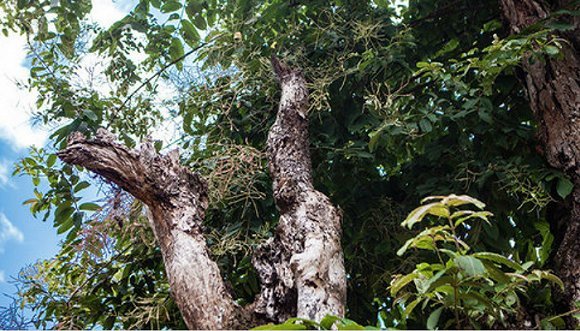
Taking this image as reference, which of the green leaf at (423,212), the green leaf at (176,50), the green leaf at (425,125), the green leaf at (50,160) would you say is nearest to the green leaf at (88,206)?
the green leaf at (50,160)

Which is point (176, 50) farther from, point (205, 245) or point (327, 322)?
point (327, 322)

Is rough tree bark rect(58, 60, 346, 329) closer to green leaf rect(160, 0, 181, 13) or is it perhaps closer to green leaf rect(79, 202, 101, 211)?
green leaf rect(79, 202, 101, 211)

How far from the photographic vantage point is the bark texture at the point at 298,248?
1.02 m

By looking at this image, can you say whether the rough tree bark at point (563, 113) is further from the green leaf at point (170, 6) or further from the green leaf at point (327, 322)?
the green leaf at point (170, 6)

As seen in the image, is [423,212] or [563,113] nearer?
[423,212]

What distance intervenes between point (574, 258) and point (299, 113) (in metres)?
0.69

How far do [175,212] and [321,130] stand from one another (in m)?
0.72

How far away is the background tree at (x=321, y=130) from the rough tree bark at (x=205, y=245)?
25 centimetres

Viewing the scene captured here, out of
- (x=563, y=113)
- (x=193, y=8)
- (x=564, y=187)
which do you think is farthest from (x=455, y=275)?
(x=193, y=8)

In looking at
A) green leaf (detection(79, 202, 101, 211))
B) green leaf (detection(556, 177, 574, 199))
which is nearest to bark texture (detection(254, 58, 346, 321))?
green leaf (detection(556, 177, 574, 199))

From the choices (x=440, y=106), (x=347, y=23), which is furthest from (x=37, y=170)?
(x=440, y=106)

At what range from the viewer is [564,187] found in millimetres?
1305

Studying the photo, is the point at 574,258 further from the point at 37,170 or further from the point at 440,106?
the point at 37,170

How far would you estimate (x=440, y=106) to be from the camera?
158 cm
